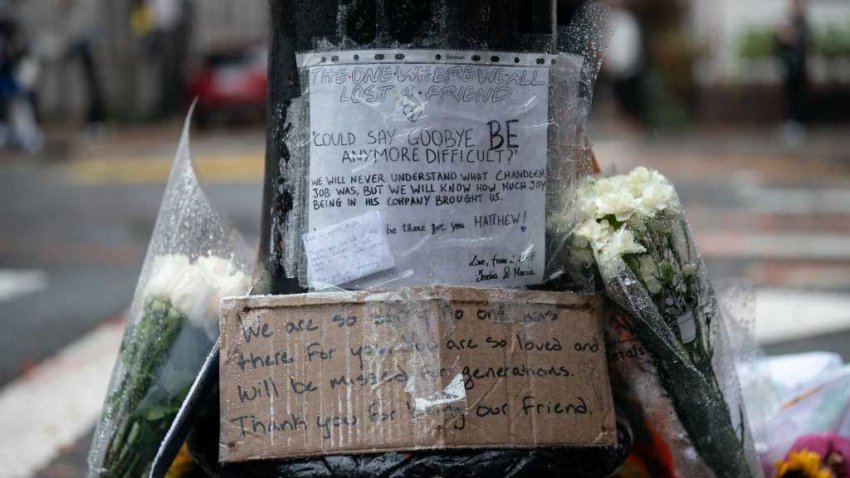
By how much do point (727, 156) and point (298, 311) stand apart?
47.8ft

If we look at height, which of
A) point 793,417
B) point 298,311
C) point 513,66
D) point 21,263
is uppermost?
point 513,66

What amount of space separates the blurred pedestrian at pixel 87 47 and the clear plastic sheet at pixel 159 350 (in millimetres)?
18157

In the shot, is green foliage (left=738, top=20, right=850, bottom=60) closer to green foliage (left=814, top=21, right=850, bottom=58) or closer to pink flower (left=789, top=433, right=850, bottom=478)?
green foliage (left=814, top=21, right=850, bottom=58)

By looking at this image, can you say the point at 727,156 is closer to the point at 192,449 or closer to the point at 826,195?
the point at 826,195

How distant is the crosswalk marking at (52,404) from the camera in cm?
409

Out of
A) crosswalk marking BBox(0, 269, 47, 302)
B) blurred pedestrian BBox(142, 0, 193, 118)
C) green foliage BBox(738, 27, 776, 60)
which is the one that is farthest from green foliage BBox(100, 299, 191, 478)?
blurred pedestrian BBox(142, 0, 193, 118)

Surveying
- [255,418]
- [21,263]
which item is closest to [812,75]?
[21,263]

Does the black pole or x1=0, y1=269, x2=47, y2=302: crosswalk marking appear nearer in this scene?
the black pole

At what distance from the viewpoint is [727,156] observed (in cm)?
1647

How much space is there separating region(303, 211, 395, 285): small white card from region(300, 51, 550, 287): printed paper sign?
18 mm

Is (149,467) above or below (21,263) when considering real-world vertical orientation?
above

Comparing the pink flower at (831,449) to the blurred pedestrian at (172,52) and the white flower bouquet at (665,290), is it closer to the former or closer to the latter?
the white flower bouquet at (665,290)

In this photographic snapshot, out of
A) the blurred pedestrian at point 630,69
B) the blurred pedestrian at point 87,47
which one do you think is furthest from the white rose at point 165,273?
the blurred pedestrian at point 87,47

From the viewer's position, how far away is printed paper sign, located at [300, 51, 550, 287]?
2637mm
